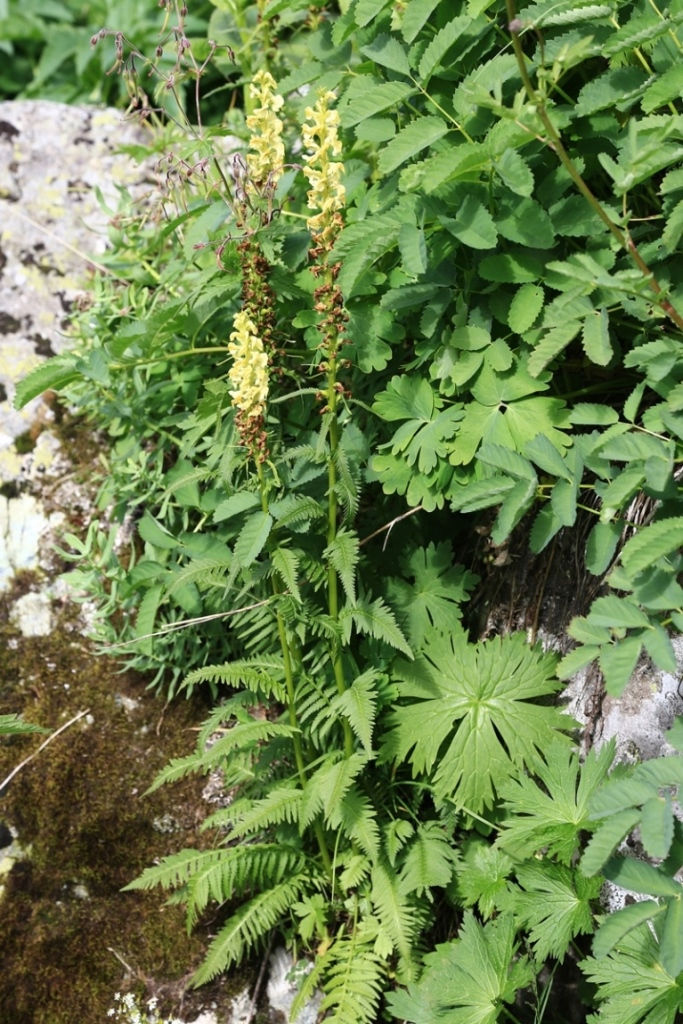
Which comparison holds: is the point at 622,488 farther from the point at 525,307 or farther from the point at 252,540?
the point at 252,540

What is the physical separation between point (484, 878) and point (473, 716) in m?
0.41

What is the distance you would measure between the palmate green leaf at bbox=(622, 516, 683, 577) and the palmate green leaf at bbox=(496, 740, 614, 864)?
53cm

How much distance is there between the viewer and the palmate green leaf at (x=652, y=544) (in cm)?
190

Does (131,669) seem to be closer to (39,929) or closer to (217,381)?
(39,929)

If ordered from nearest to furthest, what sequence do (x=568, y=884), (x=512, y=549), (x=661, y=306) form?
1. (x=661, y=306)
2. (x=568, y=884)
3. (x=512, y=549)

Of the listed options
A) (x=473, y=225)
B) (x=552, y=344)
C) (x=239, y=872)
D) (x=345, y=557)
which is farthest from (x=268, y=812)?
(x=473, y=225)

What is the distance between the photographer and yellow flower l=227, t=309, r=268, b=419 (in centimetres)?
212

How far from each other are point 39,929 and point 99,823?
32 cm

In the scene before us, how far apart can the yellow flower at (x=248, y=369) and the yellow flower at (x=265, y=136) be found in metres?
0.41

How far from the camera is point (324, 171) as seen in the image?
2.12 m

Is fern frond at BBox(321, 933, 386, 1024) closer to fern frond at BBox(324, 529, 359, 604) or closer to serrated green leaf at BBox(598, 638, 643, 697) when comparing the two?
fern frond at BBox(324, 529, 359, 604)

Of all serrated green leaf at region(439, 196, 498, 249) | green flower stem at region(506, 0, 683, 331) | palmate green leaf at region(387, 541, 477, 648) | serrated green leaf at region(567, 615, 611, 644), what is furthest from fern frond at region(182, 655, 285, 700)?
green flower stem at region(506, 0, 683, 331)

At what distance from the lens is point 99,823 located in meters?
2.77

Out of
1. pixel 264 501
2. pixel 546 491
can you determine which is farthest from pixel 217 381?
pixel 546 491
